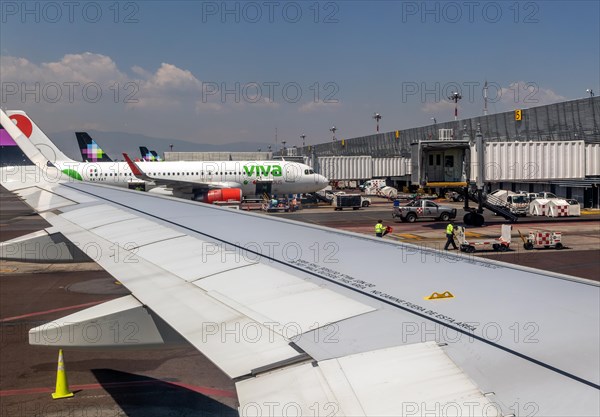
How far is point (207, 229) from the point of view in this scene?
781 centimetres

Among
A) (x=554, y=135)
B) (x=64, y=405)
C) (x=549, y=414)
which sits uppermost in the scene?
(x=554, y=135)

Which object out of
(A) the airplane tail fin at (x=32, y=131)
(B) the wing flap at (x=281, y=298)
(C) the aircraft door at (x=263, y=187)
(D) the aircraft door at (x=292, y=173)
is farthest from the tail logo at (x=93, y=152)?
(B) the wing flap at (x=281, y=298)

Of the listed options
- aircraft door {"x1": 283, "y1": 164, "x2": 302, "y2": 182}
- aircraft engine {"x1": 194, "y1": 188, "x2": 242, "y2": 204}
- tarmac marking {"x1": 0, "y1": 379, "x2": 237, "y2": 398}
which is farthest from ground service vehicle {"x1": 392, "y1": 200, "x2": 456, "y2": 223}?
tarmac marking {"x1": 0, "y1": 379, "x2": 237, "y2": 398}

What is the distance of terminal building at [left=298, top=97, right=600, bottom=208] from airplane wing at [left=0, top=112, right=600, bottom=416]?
3176cm

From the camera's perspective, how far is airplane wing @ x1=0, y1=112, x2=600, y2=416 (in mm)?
2604

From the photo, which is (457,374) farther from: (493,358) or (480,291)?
(480,291)

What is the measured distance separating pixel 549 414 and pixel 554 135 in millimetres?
59959

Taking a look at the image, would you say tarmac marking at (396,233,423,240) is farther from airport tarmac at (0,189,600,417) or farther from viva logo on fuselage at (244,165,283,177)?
viva logo on fuselage at (244,165,283,177)

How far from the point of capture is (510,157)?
125 feet

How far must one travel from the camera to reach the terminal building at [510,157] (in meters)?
37.2

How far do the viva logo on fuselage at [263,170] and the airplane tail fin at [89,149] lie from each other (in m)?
26.7

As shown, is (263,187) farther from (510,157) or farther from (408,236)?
(510,157)

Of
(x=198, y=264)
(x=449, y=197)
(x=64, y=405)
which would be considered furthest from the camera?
(x=449, y=197)

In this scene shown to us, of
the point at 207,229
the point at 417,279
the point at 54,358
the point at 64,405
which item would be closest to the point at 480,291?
the point at 417,279
